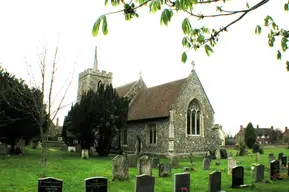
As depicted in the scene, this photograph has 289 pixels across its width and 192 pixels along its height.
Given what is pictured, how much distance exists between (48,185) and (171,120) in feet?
47.7

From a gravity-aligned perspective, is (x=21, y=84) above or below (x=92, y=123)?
above

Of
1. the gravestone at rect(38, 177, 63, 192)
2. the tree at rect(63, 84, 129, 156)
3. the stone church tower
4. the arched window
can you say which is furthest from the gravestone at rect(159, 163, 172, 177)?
the stone church tower

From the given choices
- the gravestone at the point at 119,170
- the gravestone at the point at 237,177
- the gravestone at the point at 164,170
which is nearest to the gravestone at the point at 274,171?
the gravestone at the point at 237,177

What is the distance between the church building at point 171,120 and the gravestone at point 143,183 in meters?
12.5

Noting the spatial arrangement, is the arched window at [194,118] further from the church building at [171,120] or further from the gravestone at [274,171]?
the gravestone at [274,171]

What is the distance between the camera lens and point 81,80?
34.2m

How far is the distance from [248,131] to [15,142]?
30.7 m

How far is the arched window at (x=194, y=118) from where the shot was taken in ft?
71.8

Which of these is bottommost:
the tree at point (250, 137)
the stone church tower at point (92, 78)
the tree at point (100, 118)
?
the tree at point (250, 137)

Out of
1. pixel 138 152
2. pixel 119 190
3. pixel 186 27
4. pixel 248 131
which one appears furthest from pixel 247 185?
pixel 248 131

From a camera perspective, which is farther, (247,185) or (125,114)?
(125,114)

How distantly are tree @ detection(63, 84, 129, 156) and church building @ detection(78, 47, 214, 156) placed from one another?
2563mm

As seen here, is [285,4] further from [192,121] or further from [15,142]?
[15,142]

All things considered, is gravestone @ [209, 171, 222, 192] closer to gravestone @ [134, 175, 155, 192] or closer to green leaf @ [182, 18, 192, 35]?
gravestone @ [134, 175, 155, 192]
